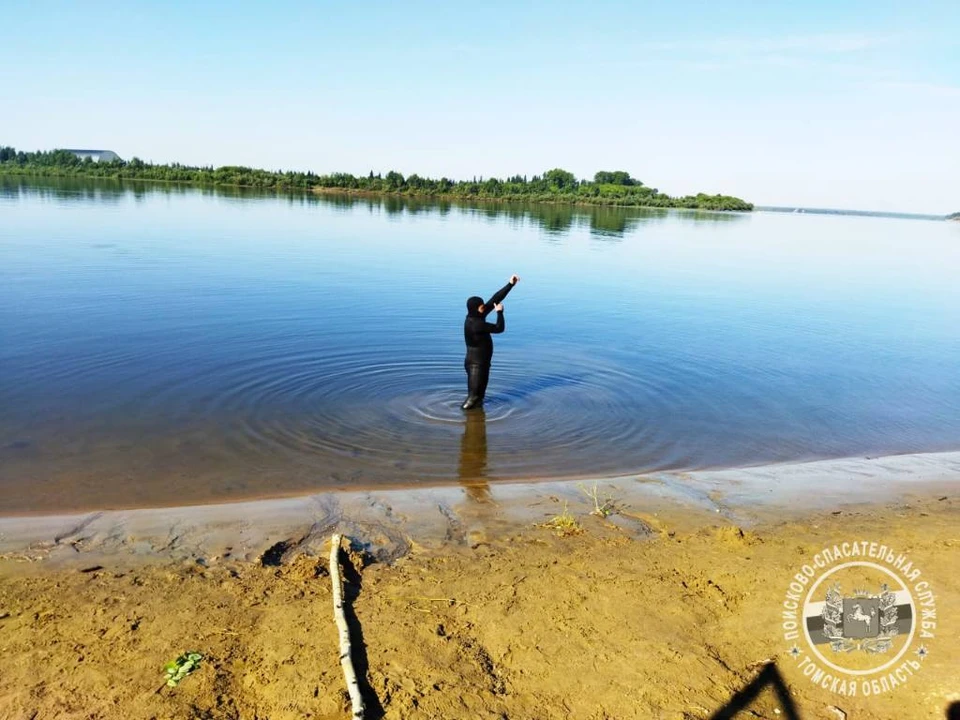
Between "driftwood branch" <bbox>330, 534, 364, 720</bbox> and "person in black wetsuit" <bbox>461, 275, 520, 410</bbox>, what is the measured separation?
5.54m

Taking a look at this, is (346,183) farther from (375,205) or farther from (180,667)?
(180,667)

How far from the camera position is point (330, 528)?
7.20m

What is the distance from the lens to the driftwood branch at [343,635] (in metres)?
4.22

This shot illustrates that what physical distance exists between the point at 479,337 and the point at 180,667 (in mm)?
7617

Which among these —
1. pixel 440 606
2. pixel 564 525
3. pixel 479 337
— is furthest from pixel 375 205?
pixel 440 606

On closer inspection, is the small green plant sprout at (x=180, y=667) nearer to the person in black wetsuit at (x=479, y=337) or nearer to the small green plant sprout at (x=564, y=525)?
the small green plant sprout at (x=564, y=525)

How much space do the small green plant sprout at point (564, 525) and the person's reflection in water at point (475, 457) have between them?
1215 mm

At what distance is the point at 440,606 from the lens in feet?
18.1

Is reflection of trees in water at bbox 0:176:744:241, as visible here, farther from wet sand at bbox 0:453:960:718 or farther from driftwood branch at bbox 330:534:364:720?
driftwood branch at bbox 330:534:364:720

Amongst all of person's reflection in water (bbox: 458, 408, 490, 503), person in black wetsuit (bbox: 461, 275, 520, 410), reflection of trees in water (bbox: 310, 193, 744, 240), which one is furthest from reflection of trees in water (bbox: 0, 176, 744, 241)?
person's reflection in water (bbox: 458, 408, 490, 503)

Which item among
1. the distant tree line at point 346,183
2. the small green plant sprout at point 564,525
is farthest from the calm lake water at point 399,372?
the distant tree line at point 346,183

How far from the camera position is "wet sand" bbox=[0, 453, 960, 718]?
441 centimetres

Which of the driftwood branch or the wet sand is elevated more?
the driftwood branch

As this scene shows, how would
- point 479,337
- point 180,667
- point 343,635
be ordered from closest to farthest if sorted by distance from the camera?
point 180,667 < point 343,635 < point 479,337
